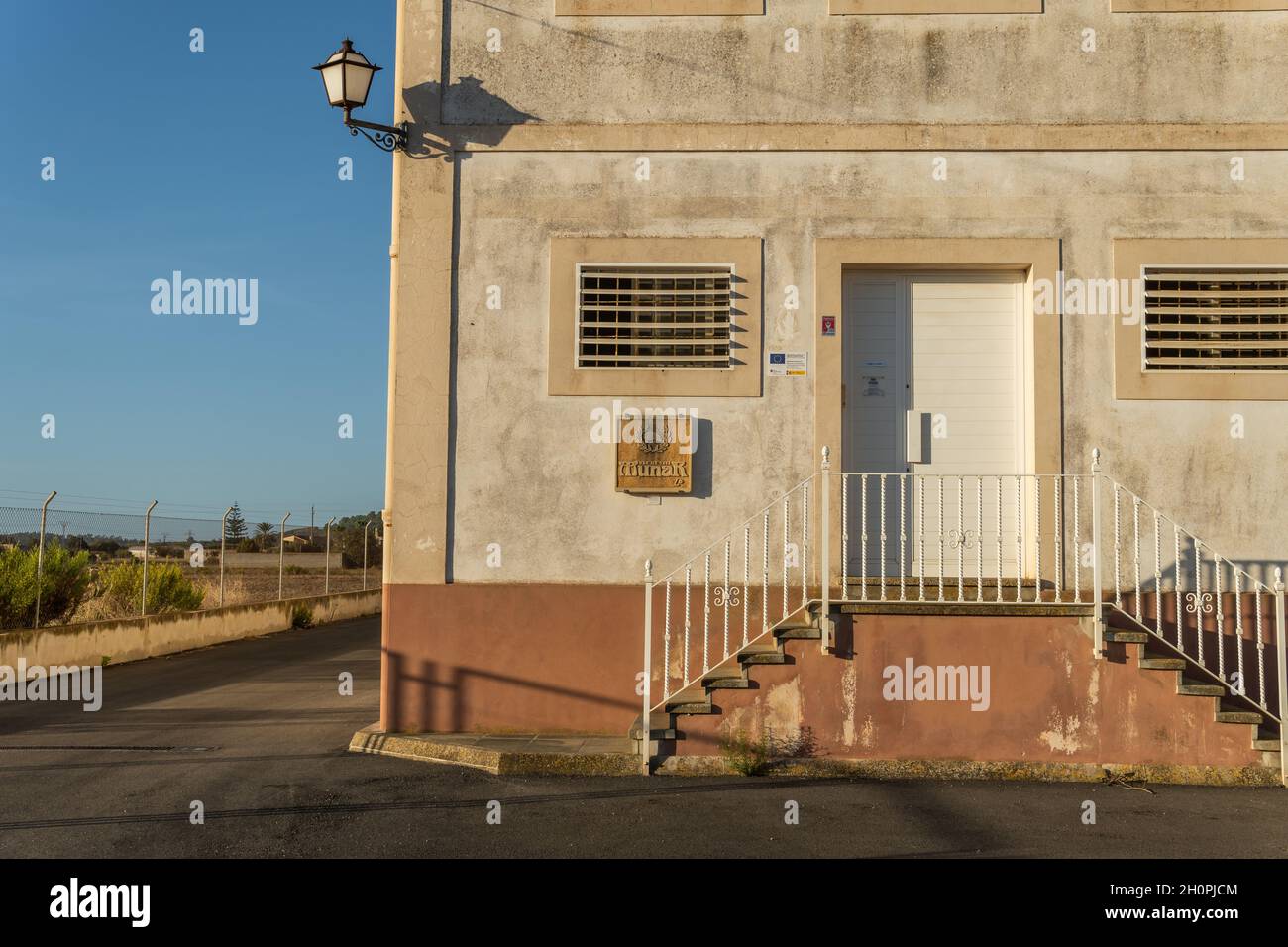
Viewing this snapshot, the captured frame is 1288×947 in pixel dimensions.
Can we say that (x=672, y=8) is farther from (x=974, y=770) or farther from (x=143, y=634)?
(x=143, y=634)

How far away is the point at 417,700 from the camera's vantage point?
28.3 ft

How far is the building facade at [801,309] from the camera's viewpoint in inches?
337

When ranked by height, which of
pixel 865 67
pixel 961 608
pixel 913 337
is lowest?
pixel 961 608

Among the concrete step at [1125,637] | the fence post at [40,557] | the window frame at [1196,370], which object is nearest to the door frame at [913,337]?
the window frame at [1196,370]

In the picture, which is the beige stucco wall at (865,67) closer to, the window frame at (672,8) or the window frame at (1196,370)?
the window frame at (672,8)

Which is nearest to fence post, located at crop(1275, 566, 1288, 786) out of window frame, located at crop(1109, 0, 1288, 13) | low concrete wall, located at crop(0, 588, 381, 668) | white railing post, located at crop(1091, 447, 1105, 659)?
white railing post, located at crop(1091, 447, 1105, 659)

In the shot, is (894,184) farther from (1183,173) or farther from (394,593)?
(394,593)

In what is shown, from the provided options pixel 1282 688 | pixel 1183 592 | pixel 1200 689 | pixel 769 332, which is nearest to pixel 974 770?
pixel 1200 689

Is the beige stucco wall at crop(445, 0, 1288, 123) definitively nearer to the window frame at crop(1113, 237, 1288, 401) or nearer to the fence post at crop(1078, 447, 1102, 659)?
the window frame at crop(1113, 237, 1288, 401)

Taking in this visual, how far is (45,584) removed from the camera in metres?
13.7

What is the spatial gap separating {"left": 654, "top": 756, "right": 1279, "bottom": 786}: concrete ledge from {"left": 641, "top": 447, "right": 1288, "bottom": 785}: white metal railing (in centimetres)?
54

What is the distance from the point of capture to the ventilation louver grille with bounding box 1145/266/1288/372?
858 centimetres

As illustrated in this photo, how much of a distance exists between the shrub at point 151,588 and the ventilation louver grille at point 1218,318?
44.3ft

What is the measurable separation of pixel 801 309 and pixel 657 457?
5.23ft
